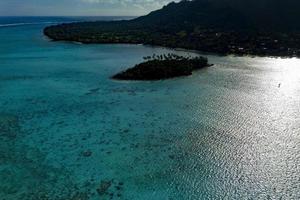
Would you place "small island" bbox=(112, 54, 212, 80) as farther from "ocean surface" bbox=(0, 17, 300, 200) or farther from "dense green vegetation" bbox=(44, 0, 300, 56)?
"dense green vegetation" bbox=(44, 0, 300, 56)

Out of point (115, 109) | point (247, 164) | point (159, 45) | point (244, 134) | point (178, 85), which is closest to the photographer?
point (247, 164)

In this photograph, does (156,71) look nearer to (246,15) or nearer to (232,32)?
(232,32)

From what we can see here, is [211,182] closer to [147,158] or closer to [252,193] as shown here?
[252,193]

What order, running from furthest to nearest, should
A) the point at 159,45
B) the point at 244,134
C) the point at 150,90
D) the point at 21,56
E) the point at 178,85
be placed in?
the point at 159,45, the point at 21,56, the point at 178,85, the point at 150,90, the point at 244,134

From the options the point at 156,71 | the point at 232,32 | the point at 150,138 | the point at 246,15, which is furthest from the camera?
the point at 246,15

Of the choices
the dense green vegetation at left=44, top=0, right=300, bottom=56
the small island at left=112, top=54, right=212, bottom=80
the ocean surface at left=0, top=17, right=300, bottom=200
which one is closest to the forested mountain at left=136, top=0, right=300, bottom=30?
the dense green vegetation at left=44, top=0, right=300, bottom=56

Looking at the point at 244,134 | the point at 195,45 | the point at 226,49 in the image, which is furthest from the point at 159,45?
the point at 244,134

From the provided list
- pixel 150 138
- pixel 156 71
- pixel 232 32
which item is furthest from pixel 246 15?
pixel 150 138

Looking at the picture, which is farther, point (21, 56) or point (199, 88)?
point (21, 56)
